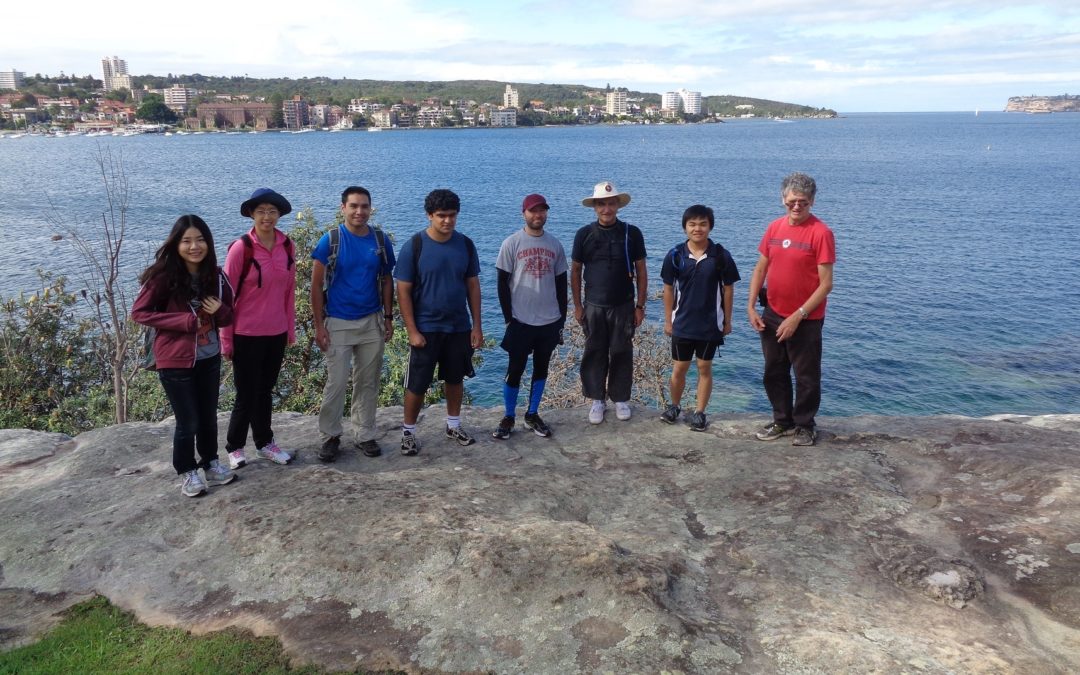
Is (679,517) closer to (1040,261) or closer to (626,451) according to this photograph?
(626,451)

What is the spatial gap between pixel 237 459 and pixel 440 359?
200 centimetres

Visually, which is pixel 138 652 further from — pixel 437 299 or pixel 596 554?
pixel 437 299

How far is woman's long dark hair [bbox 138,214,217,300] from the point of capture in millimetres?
5545

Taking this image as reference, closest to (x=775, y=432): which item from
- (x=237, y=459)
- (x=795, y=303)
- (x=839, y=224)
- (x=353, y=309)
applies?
(x=795, y=303)

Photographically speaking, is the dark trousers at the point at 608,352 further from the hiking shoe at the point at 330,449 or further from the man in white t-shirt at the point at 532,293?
the hiking shoe at the point at 330,449

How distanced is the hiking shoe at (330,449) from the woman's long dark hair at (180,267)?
190cm

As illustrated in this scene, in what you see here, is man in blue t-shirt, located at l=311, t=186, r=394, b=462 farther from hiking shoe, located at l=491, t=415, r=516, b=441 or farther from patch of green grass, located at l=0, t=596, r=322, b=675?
patch of green grass, located at l=0, t=596, r=322, b=675

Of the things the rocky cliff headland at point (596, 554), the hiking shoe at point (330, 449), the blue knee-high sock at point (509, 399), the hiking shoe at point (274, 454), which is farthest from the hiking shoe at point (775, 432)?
the hiking shoe at point (274, 454)

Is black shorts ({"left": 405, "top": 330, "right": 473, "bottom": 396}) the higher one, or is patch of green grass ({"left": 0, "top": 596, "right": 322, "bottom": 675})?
black shorts ({"left": 405, "top": 330, "right": 473, "bottom": 396})

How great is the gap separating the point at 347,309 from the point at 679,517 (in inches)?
135

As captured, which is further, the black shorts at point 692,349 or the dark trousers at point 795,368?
the black shorts at point 692,349

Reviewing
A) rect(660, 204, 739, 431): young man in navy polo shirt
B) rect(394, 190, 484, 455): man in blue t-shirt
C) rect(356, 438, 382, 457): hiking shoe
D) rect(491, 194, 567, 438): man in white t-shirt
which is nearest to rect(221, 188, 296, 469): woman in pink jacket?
rect(356, 438, 382, 457): hiking shoe

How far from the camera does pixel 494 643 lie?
4.04 m

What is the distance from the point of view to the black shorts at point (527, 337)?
725 centimetres
